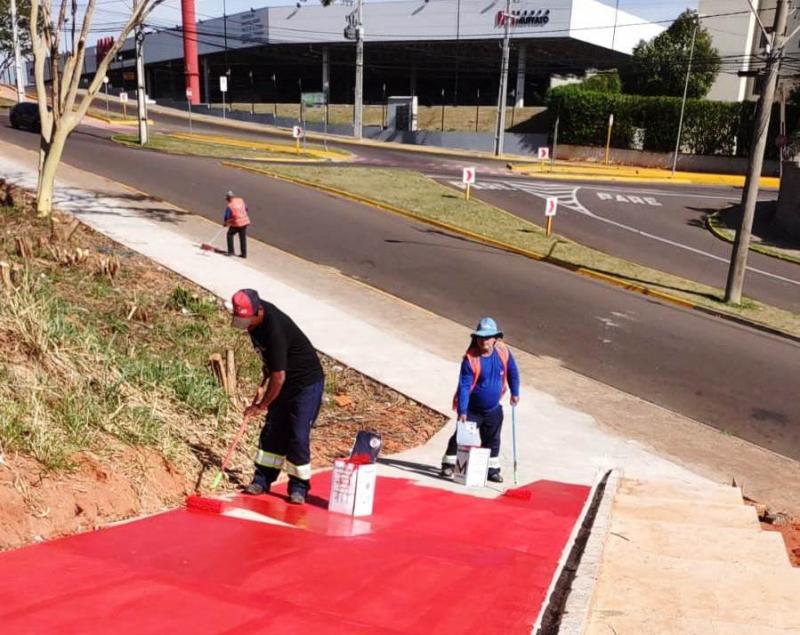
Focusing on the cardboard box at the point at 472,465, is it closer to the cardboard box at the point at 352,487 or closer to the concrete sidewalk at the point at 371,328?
the concrete sidewalk at the point at 371,328

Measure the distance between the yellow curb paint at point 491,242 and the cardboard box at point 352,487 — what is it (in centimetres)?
1216

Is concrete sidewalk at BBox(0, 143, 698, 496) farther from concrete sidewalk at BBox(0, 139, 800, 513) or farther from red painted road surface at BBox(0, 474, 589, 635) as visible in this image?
red painted road surface at BBox(0, 474, 589, 635)

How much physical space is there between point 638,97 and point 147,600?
5185 cm

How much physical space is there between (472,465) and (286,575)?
3060 mm

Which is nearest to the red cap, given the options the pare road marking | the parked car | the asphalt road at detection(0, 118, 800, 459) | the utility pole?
the asphalt road at detection(0, 118, 800, 459)

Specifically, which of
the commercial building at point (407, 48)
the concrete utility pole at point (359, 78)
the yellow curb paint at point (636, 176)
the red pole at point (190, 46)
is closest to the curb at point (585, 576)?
the yellow curb paint at point (636, 176)

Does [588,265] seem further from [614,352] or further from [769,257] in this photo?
[769,257]

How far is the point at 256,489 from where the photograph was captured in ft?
19.6

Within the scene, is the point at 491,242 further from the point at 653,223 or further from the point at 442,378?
the point at 442,378

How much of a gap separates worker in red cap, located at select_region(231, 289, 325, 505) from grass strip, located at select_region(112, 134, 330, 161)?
2700 cm

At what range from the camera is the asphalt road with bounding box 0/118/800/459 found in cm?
1110

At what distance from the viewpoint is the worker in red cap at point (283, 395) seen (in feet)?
18.1

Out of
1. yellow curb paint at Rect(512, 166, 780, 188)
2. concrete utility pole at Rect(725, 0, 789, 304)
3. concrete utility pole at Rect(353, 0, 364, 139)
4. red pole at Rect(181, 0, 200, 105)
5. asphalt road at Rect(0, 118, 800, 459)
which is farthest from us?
red pole at Rect(181, 0, 200, 105)

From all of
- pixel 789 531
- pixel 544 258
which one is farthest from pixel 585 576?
pixel 544 258
